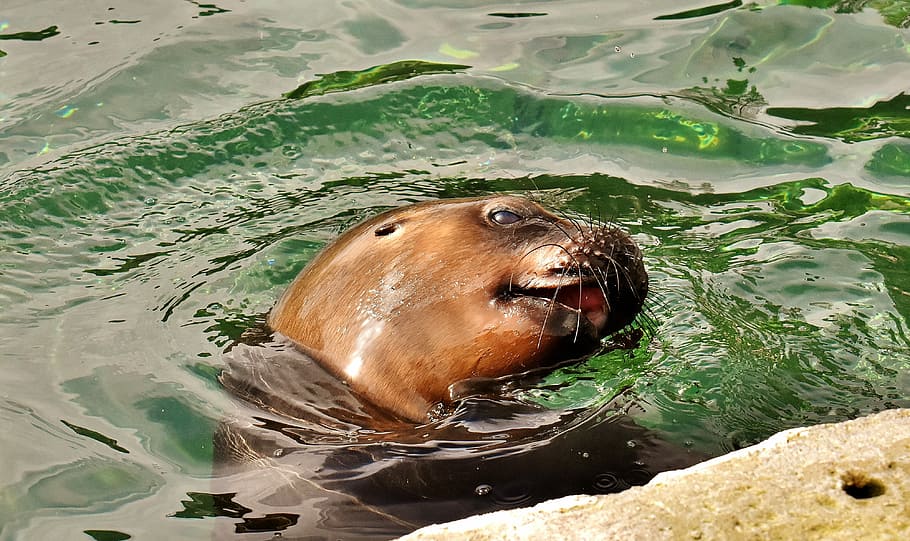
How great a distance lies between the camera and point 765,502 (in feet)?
8.98

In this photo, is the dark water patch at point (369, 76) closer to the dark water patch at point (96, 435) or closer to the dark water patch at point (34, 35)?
the dark water patch at point (34, 35)

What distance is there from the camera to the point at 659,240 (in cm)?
564

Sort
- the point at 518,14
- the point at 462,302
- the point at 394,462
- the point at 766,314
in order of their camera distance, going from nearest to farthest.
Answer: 1. the point at 394,462
2. the point at 462,302
3. the point at 766,314
4. the point at 518,14

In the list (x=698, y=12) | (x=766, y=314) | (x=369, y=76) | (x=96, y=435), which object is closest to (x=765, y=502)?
(x=766, y=314)

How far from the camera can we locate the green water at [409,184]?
4.33m

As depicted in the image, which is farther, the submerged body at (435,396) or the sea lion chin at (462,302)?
the sea lion chin at (462,302)

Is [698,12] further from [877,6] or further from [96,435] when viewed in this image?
[96,435]

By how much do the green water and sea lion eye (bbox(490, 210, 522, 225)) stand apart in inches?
24.8

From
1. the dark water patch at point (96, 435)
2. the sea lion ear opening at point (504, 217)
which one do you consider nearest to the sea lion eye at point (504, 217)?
the sea lion ear opening at point (504, 217)

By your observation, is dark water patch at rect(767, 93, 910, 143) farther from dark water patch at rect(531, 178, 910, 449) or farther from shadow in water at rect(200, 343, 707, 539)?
shadow in water at rect(200, 343, 707, 539)

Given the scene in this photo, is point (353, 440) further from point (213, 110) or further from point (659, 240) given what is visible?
point (213, 110)

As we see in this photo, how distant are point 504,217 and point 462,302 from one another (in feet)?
1.56

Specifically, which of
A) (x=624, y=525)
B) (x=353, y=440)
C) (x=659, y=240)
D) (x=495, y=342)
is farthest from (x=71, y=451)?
(x=659, y=240)

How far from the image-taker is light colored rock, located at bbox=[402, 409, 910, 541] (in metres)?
2.64
